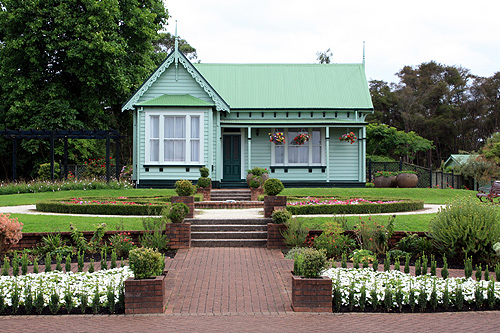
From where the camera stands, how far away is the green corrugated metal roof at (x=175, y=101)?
2145 centimetres

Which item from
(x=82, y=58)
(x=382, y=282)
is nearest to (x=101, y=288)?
(x=382, y=282)

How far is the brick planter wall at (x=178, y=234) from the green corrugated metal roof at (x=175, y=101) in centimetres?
1142

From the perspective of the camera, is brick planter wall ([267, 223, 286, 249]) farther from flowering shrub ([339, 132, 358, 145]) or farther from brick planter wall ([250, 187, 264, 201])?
flowering shrub ([339, 132, 358, 145])

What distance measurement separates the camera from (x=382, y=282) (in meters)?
7.34

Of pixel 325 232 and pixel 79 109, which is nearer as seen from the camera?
pixel 325 232

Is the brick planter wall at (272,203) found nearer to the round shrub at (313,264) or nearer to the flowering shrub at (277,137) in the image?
the round shrub at (313,264)

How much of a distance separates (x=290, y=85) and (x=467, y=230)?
59.5 feet

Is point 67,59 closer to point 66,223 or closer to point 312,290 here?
point 66,223

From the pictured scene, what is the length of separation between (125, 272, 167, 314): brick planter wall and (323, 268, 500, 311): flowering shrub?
2492mm

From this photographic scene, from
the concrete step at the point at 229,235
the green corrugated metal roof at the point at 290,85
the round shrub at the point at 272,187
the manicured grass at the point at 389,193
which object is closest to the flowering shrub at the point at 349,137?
the green corrugated metal roof at the point at 290,85

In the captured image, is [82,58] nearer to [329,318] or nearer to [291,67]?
[291,67]

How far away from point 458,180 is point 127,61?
88.0ft

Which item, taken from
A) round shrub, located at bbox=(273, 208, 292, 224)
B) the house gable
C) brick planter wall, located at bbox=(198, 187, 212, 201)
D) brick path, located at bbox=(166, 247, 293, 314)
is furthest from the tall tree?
brick path, located at bbox=(166, 247, 293, 314)

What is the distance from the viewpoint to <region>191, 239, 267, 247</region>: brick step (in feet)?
37.2
